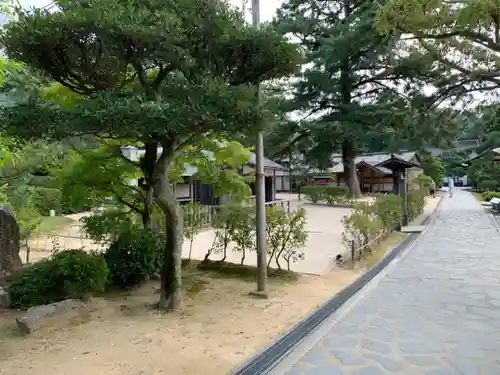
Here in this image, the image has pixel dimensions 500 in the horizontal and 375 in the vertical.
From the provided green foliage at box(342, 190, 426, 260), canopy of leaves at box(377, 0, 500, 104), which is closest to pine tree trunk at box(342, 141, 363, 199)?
green foliage at box(342, 190, 426, 260)

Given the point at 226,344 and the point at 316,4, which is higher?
the point at 316,4

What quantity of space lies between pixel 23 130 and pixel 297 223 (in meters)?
4.40

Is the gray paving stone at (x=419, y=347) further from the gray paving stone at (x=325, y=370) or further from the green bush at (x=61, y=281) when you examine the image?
the green bush at (x=61, y=281)

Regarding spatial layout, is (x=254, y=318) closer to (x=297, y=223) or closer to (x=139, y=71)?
(x=297, y=223)

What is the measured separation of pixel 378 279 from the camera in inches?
282

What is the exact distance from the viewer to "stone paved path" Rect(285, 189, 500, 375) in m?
3.82

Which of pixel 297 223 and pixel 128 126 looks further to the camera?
pixel 297 223

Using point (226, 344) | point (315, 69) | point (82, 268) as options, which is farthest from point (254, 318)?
point (315, 69)

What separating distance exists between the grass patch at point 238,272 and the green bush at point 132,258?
4.42ft

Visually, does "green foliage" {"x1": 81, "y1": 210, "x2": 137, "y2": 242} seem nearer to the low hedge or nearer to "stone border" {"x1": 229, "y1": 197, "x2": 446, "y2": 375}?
"stone border" {"x1": 229, "y1": 197, "x2": 446, "y2": 375}

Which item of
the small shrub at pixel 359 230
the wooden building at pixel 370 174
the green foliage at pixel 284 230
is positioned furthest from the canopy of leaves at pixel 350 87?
the green foliage at pixel 284 230

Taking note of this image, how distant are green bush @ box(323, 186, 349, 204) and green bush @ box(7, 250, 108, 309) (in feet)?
66.7

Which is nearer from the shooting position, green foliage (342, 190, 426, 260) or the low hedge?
green foliage (342, 190, 426, 260)

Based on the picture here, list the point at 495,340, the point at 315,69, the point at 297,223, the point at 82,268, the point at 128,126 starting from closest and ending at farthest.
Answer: the point at 128,126
the point at 495,340
the point at 82,268
the point at 297,223
the point at 315,69
